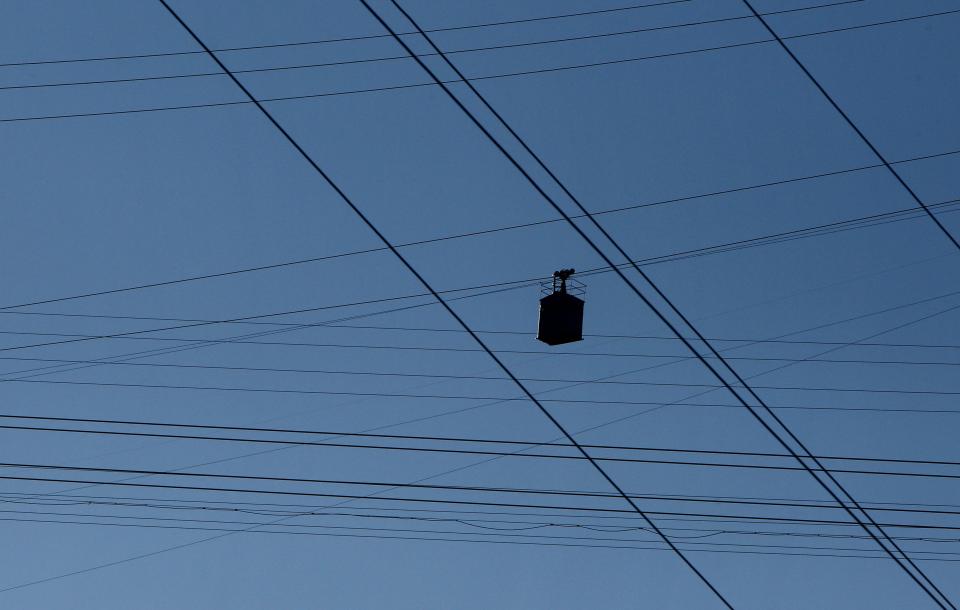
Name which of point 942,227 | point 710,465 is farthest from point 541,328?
point 942,227

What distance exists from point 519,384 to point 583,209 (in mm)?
2111

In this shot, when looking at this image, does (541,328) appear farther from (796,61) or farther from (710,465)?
(796,61)

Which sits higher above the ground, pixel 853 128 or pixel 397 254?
pixel 853 128

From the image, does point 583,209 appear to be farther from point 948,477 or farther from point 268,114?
point 948,477

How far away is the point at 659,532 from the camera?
43.6 feet

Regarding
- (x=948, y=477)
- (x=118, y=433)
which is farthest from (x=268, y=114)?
(x=948, y=477)

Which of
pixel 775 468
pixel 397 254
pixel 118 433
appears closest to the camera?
pixel 397 254

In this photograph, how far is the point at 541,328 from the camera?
30453 millimetres

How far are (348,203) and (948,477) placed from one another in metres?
10.4

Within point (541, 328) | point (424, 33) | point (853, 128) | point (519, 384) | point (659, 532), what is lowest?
point (659, 532)

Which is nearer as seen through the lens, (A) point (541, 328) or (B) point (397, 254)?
(B) point (397, 254)

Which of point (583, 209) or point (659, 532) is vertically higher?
point (583, 209)

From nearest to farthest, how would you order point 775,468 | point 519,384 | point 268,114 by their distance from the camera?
point 268,114, point 519,384, point 775,468

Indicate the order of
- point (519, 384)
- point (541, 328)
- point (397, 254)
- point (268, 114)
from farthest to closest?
1. point (541, 328)
2. point (519, 384)
3. point (397, 254)
4. point (268, 114)
